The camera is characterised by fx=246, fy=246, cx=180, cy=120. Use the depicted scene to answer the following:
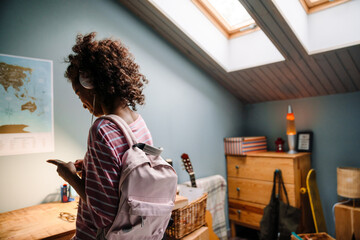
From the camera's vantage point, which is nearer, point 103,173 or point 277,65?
point 103,173

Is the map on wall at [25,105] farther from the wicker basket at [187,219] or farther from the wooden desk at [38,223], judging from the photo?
the wicker basket at [187,219]

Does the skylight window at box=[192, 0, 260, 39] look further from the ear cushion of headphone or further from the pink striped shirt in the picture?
the pink striped shirt

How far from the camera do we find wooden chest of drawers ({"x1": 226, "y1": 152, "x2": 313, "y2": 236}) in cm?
251

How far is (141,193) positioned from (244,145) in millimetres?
2164

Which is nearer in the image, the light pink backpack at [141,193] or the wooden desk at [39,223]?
the light pink backpack at [141,193]

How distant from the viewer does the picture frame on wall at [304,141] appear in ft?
9.02

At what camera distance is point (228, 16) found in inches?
101

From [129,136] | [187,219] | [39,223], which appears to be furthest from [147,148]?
[187,219]

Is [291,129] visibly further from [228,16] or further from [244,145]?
[228,16]

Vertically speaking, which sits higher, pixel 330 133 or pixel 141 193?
pixel 330 133

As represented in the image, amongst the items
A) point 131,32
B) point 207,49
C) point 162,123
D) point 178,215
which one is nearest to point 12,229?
point 178,215

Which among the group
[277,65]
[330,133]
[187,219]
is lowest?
[187,219]

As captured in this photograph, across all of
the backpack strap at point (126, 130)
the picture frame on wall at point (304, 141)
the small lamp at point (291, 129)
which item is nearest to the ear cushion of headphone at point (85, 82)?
the backpack strap at point (126, 130)

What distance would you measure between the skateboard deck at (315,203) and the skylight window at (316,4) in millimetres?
1557
